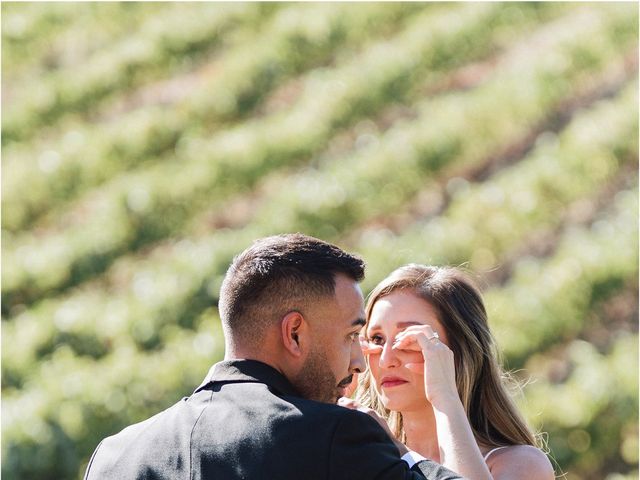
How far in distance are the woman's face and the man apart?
0.48m

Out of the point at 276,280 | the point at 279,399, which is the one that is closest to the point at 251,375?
the point at 279,399

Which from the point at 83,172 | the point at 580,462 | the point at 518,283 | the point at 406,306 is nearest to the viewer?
the point at 406,306

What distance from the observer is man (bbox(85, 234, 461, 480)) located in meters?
2.29

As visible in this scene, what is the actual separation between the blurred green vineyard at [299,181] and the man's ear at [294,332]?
4969 millimetres

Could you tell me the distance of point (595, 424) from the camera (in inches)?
320

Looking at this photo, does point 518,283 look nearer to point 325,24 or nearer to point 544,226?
point 544,226

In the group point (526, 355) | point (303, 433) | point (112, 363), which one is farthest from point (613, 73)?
point (303, 433)

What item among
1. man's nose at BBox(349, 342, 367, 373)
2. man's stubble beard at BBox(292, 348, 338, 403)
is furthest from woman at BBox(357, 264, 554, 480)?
man's stubble beard at BBox(292, 348, 338, 403)

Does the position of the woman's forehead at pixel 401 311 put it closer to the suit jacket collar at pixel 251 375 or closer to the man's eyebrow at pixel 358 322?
the man's eyebrow at pixel 358 322

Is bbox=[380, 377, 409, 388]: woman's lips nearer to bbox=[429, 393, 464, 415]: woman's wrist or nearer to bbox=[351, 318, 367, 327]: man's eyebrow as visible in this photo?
bbox=[429, 393, 464, 415]: woman's wrist

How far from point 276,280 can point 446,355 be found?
2.06ft

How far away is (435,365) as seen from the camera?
2.86 meters

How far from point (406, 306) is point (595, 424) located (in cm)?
539

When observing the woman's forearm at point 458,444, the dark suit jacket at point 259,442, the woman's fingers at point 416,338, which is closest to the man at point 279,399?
the dark suit jacket at point 259,442
